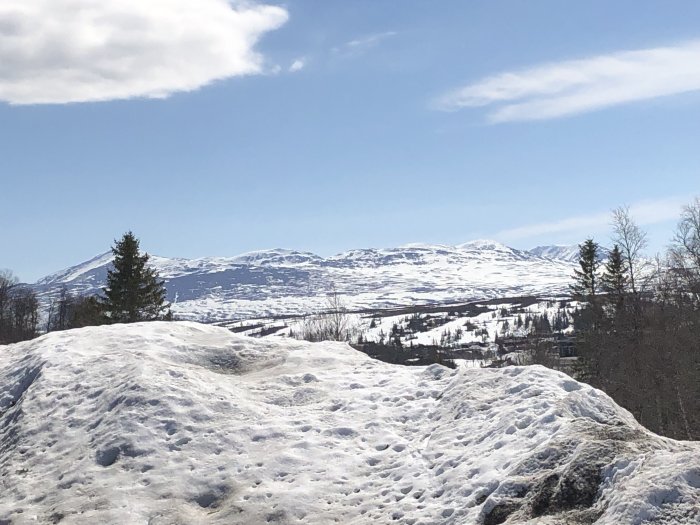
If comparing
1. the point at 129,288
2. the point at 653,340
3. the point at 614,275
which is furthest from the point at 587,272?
the point at 129,288

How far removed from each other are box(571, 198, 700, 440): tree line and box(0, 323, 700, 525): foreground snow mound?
2764cm

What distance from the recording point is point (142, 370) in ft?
50.9

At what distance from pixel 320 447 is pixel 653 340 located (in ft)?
108

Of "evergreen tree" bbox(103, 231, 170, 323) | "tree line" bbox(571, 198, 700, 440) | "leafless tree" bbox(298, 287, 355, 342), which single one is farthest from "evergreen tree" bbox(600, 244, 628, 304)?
"evergreen tree" bbox(103, 231, 170, 323)

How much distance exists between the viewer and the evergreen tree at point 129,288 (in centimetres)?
5122

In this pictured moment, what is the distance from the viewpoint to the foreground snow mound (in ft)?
28.0

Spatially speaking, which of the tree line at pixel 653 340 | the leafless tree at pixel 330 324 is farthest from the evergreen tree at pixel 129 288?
the tree line at pixel 653 340

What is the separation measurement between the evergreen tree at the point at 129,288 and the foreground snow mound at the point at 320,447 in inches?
1361

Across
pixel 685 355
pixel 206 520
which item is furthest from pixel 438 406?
pixel 685 355

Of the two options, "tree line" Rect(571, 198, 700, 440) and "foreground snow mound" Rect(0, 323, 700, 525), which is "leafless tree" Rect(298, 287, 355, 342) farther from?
"foreground snow mound" Rect(0, 323, 700, 525)

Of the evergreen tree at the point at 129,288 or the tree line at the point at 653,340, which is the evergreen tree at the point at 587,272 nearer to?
the tree line at the point at 653,340

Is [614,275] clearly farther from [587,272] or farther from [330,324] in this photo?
[330,324]

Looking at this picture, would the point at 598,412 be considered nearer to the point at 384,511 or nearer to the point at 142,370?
the point at 384,511

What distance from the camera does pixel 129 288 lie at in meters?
51.7
